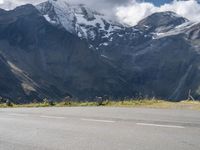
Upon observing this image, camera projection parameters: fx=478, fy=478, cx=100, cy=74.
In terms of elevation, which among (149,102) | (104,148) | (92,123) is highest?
(149,102)

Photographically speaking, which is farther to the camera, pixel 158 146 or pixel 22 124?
pixel 22 124

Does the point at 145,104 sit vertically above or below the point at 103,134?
above

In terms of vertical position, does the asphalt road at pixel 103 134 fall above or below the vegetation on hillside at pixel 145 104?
below

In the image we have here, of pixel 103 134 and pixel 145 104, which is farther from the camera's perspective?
pixel 145 104

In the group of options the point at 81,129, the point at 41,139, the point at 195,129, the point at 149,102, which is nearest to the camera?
the point at 41,139

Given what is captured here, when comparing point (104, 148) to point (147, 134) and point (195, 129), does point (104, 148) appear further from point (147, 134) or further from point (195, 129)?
point (195, 129)

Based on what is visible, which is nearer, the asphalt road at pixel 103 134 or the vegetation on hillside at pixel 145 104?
the asphalt road at pixel 103 134

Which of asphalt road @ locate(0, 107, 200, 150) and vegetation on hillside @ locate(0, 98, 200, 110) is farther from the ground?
vegetation on hillside @ locate(0, 98, 200, 110)

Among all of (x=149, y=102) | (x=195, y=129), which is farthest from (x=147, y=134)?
(x=149, y=102)

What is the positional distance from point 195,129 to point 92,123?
188 inches

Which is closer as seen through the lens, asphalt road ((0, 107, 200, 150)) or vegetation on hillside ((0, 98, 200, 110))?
asphalt road ((0, 107, 200, 150))

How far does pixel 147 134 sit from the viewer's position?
15.1m

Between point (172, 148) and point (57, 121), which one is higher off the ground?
point (57, 121)

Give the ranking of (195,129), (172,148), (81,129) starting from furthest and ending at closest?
(81,129)
(195,129)
(172,148)
